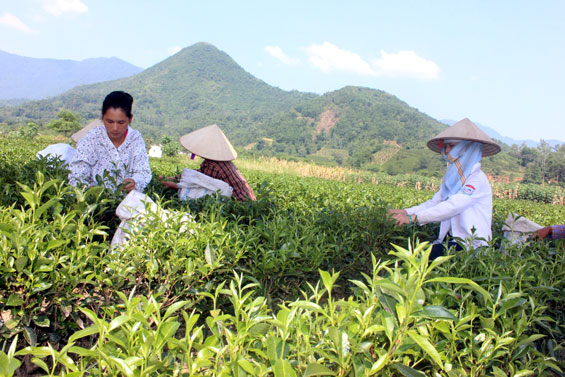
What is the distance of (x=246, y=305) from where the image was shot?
116cm

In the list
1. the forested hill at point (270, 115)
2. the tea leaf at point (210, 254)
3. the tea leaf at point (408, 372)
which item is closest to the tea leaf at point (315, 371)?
the tea leaf at point (408, 372)

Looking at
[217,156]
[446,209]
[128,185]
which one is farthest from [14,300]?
[446,209]

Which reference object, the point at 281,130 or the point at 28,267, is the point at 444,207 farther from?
the point at 281,130

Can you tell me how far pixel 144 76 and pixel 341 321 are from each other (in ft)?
723

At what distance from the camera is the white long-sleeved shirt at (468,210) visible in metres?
3.15

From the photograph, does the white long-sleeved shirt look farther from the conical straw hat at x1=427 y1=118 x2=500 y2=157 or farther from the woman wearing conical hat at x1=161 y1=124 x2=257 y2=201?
the woman wearing conical hat at x1=161 y1=124 x2=257 y2=201

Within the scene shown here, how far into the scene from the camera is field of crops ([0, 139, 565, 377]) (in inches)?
37.8

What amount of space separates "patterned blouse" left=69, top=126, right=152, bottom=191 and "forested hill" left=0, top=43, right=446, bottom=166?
75.8 metres

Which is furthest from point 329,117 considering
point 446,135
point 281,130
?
point 446,135

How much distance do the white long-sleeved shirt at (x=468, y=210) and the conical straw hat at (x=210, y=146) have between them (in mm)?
2090

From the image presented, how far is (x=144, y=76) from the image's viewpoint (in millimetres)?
198125

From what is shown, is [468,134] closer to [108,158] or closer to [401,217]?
[401,217]

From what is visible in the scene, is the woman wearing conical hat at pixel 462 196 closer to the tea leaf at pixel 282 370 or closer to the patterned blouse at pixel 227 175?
the patterned blouse at pixel 227 175

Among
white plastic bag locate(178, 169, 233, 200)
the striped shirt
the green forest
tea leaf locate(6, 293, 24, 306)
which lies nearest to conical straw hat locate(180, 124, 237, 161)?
white plastic bag locate(178, 169, 233, 200)
